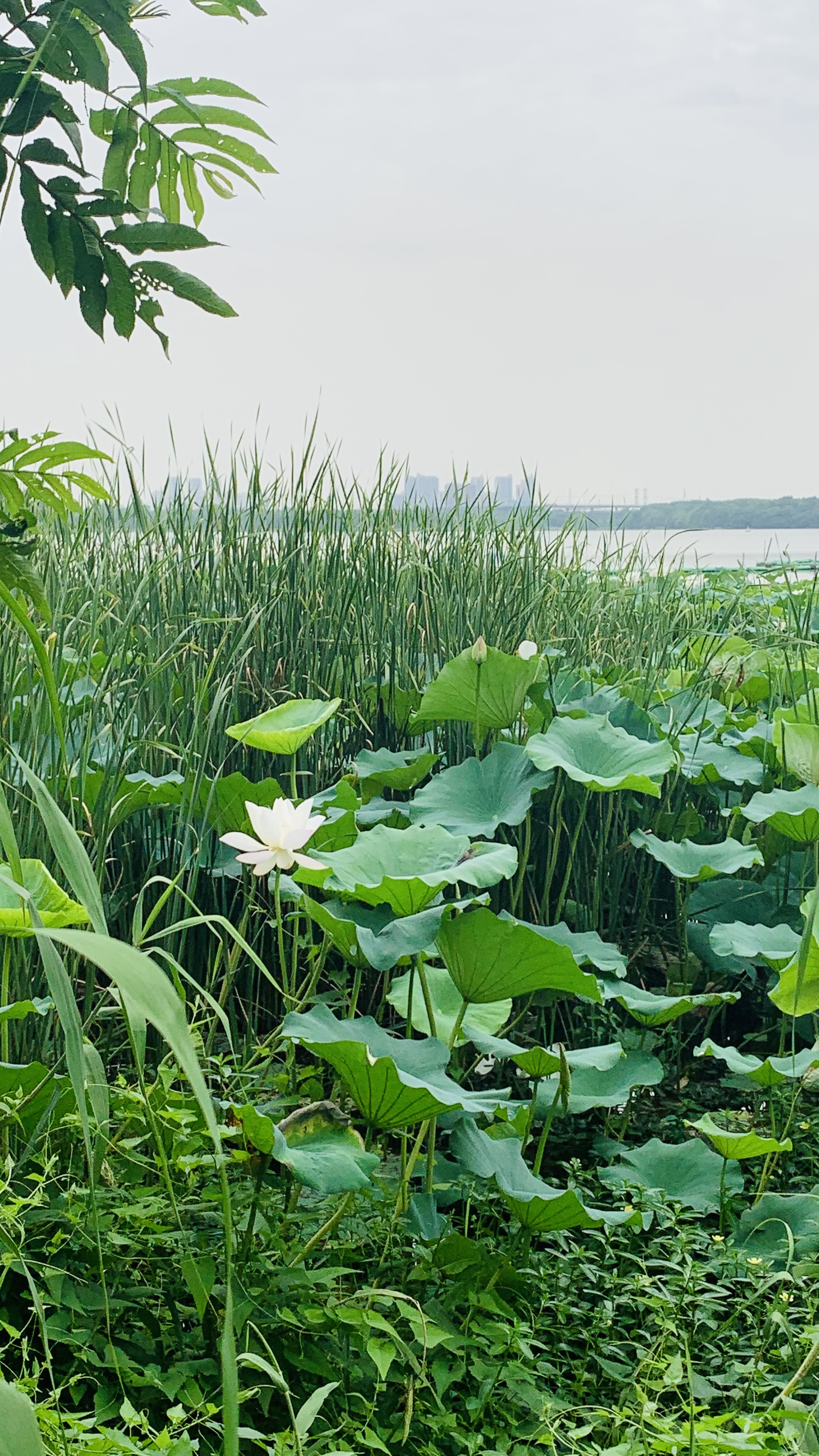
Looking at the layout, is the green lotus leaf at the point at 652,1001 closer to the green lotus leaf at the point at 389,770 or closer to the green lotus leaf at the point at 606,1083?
the green lotus leaf at the point at 606,1083

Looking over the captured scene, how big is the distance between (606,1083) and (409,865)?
40cm

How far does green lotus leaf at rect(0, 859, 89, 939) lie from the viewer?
101cm

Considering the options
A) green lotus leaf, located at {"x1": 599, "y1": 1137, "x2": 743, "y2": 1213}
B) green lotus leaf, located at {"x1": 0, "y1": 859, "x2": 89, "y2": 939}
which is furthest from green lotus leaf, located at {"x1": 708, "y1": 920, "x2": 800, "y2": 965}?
green lotus leaf, located at {"x1": 0, "y1": 859, "x2": 89, "y2": 939}

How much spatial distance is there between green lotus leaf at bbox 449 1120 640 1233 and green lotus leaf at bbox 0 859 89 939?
1.42 feet

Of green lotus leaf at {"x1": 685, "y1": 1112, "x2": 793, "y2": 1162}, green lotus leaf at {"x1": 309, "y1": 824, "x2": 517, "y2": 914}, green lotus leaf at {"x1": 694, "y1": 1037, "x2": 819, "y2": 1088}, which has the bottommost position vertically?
green lotus leaf at {"x1": 685, "y1": 1112, "x2": 793, "y2": 1162}

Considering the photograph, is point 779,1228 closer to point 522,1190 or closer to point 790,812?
point 522,1190

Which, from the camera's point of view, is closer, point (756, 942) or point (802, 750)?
point (756, 942)

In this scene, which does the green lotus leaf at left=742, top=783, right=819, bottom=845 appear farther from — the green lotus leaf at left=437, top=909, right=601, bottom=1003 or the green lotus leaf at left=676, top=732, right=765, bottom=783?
the green lotus leaf at left=437, top=909, right=601, bottom=1003

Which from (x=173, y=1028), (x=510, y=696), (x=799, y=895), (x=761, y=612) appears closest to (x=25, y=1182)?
(x=173, y=1028)

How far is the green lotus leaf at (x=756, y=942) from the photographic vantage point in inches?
58.2

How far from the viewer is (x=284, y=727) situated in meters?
1.59

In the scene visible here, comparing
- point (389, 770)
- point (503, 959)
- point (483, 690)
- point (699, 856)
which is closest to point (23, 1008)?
point (503, 959)

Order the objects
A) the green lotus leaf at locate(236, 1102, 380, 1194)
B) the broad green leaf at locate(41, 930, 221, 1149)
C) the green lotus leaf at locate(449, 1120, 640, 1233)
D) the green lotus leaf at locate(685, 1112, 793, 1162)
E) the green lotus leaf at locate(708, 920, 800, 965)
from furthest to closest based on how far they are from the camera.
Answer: the green lotus leaf at locate(708, 920, 800, 965)
the green lotus leaf at locate(685, 1112, 793, 1162)
the green lotus leaf at locate(449, 1120, 640, 1233)
the green lotus leaf at locate(236, 1102, 380, 1194)
the broad green leaf at locate(41, 930, 221, 1149)

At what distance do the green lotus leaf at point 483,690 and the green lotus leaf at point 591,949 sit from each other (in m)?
0.43
